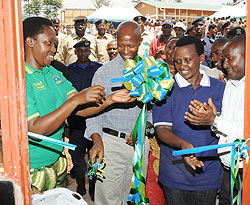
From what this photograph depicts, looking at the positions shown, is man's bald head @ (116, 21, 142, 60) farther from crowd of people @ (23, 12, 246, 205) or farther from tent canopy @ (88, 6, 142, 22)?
tent canopy @ (88, 6, 142, 22)

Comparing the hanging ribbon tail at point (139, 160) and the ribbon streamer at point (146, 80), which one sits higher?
the ribbon streamer at point (146, 80)

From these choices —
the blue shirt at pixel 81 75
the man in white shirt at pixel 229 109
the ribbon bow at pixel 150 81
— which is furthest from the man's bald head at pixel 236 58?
the blue shirt at pixel 81 75

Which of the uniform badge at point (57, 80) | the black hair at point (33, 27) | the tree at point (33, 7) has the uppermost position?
the tree at point (33, 7)

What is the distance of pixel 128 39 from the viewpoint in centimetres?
281

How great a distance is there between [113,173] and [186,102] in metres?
0.94

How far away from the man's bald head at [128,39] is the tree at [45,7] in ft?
90.8

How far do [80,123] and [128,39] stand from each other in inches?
83.8

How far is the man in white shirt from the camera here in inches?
83.5

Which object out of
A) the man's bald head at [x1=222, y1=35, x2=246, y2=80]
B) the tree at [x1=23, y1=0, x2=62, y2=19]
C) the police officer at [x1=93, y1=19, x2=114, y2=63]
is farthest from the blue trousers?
the tree at [x1=23, y1=0, x2=62, y2=19]

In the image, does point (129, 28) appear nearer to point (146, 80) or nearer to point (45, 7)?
point (146, 80)

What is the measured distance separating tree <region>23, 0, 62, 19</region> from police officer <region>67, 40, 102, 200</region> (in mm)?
25744

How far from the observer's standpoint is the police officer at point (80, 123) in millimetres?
4402

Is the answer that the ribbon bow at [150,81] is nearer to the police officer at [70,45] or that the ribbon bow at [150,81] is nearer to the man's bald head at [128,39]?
the man's bald head at [128,39]

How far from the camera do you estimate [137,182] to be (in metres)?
2.45
